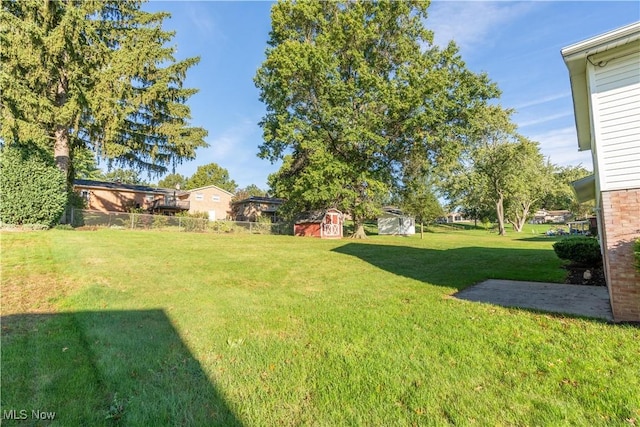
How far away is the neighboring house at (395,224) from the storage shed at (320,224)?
12.2 m

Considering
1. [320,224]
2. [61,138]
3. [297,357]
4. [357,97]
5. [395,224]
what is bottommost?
[297,357]

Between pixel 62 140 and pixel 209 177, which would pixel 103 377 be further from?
pixel 209 177

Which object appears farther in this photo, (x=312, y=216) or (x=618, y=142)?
(x=312, y=216)

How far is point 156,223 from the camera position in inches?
904

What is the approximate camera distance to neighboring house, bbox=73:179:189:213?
32.4 m

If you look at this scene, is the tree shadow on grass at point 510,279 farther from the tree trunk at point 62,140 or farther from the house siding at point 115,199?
the house siding at point 115,199

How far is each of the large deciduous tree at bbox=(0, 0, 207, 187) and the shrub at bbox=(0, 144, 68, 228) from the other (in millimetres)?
1438

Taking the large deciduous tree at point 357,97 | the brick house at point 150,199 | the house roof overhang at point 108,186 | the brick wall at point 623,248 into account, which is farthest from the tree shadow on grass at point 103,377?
the house roof overhang at point 108,186

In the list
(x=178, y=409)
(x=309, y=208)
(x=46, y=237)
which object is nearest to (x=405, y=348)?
(x=178, y=409)

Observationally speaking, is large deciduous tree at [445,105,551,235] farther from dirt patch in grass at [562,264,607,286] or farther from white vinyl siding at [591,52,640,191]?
white vinyl siding at [591,52,640,191]

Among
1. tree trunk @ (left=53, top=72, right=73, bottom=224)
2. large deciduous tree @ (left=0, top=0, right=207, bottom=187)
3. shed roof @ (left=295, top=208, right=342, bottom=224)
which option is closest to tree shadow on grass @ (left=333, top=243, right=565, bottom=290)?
shed roof @ (left=295, top=208, right=342, bottom=224)

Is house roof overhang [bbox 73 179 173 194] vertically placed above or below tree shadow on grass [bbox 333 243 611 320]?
above

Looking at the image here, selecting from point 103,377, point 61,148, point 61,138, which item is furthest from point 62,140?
point 103,377

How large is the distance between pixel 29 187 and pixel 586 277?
2141cm
